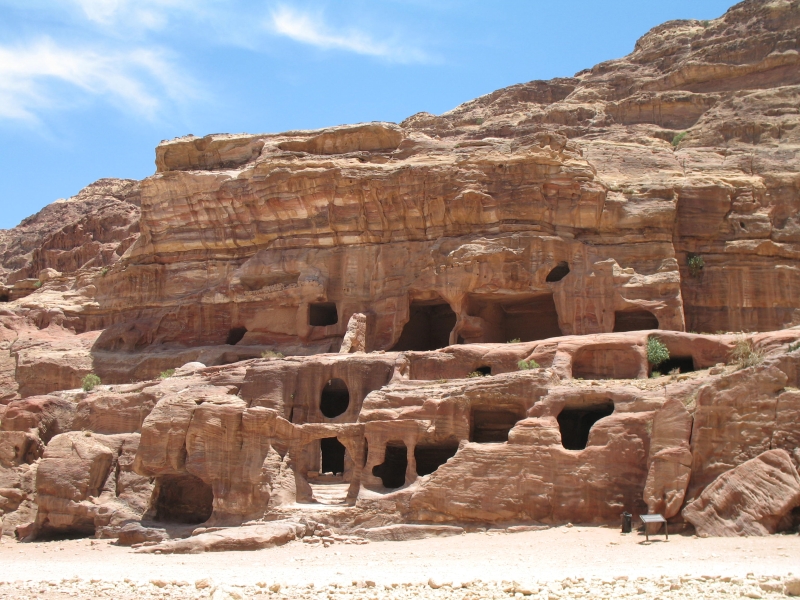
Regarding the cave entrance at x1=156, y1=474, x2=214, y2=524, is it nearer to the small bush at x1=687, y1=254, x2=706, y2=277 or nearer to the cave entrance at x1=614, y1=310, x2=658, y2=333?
the cave entrance at x1=614, y1=310, x2=658, y2=333

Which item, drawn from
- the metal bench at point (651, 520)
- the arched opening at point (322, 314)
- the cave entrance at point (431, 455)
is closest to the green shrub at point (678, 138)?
the arched opening at point (322, 314)

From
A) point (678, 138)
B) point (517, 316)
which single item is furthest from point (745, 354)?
point (678, 138)

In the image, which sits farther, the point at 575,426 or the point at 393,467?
the point at 393,467

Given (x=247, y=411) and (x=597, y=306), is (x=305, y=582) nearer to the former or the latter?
(x=247, y=411)

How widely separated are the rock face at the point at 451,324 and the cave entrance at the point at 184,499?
10cm

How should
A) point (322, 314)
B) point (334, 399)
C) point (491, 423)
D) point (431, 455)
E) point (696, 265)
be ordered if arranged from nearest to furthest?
point (491, 423), point (431, 455), point (334, 399), point (696, 265), point (322, 314)

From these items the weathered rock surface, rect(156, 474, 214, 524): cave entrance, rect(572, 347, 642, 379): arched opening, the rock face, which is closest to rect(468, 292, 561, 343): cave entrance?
the rock face

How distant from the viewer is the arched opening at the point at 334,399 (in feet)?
110

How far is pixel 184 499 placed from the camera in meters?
30.4

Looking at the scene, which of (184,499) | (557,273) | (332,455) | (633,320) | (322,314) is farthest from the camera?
(322,314)

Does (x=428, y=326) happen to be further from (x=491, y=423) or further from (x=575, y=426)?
(x=575, y=426)

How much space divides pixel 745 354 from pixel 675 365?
16.5ft

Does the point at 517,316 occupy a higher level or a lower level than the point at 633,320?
higher

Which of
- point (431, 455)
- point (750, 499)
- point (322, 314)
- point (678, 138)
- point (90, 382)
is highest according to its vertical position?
point (678, 138)
